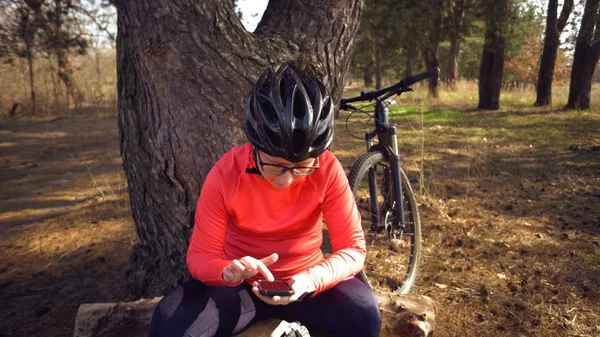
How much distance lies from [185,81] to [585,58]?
12652 millimetres

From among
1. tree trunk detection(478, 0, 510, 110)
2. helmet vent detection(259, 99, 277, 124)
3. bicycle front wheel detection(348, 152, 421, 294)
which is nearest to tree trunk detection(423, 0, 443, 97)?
tree trunk detection(478, 0, 510, 110)

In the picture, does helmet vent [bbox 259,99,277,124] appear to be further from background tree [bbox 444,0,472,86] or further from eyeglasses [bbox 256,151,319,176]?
background tree [bbox 444,0,472,86]

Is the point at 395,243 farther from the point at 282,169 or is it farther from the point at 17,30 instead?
Answer: the point at 17,30

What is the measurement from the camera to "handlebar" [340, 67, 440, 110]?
279 centimetres

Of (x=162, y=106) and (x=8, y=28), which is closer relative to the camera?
(x=162, y=106)

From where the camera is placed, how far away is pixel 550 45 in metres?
12.6

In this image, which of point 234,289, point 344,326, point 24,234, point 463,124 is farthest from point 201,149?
point 463,124

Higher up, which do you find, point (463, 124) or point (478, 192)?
point (463, 124)

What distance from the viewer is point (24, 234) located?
4.38 m

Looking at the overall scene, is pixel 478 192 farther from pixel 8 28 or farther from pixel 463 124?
pixel 8 28

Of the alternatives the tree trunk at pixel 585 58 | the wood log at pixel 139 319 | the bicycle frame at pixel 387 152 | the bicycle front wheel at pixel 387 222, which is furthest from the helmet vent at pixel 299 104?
the tree trunk at pixel 585 58

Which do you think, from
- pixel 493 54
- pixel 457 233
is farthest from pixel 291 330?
pixel 493 54

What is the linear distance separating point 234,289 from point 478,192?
14.3ft

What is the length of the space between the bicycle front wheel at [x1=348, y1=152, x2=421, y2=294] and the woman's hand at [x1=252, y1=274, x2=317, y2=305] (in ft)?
3.57
